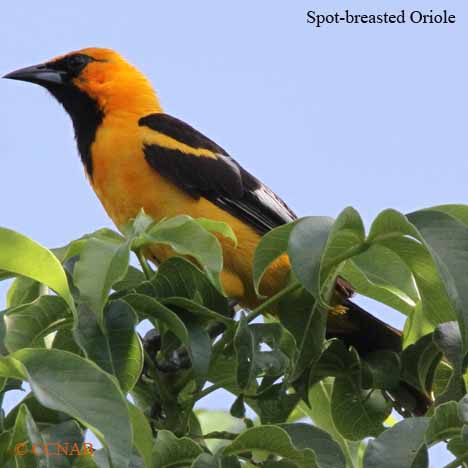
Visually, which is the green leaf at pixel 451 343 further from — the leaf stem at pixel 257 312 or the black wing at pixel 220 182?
the black wing at pixel 220 182

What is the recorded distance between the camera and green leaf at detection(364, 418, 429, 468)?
2117 millimetres

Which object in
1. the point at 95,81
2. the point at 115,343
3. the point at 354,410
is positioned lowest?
the point at 354,410

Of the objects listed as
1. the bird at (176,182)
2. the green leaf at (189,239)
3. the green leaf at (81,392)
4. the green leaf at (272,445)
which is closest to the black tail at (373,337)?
the bird at (176,182)

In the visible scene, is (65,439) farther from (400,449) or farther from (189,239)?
(400,449)

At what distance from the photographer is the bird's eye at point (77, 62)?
18.5 feet

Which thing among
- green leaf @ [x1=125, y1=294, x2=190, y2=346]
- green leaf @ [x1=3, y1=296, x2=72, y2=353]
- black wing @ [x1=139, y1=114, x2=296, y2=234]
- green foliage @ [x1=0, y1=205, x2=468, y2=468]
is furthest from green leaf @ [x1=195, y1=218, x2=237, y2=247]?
black wing @ [x1=139, y1=114, x2=296, y2=234]

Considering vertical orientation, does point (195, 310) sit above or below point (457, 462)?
above

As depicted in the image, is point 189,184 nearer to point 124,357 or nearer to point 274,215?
point 274,215

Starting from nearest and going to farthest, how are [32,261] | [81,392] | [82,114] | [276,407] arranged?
[81,392]
[32,261]
[276,407]
[82,114]

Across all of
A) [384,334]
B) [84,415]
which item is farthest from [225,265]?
[84,415]

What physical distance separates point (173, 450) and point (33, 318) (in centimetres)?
48

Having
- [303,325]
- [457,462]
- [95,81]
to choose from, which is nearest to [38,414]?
[303,325]

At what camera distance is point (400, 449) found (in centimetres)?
216

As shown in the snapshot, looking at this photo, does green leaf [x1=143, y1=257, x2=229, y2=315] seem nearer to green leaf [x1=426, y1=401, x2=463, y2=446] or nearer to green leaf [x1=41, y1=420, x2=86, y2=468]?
green leaf [x1=41, y1=420, x2=86, y2=468]
